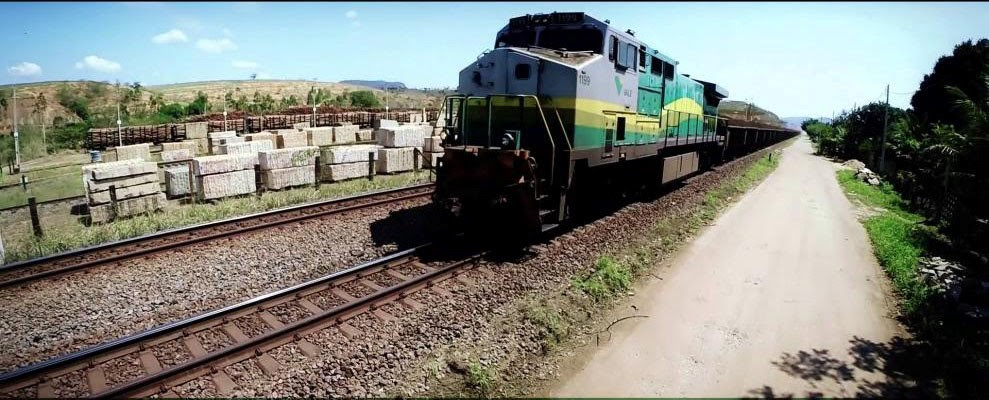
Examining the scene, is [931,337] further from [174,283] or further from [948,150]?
[174,283]

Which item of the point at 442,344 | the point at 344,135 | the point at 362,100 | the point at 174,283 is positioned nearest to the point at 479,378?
the point at 442,344

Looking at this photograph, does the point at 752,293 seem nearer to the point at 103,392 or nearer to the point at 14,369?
the point at 103,392

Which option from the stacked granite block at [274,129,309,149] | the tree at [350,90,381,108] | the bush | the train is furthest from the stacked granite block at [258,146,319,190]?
the tree at [350,90,381,108]

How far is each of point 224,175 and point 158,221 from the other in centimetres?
278

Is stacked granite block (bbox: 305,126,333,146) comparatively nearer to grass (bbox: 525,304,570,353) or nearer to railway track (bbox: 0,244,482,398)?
railway track (bbox: 0,244,482,398)

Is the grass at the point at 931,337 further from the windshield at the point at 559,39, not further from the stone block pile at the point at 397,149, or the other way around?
the stone block pile at the point at 397,149

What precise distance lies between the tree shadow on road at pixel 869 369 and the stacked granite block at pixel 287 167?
12730 mm

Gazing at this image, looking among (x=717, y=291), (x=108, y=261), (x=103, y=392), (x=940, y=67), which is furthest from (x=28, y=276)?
(x=940, y=67)

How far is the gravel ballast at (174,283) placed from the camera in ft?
19.1

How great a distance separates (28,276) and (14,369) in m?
2.80

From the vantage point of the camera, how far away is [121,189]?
11.2m

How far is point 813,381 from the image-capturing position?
5027 millimetres

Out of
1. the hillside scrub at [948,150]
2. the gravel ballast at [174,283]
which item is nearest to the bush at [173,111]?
the gravel ballast at [174,283]

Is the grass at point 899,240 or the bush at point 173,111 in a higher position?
the bush at point 173,111
